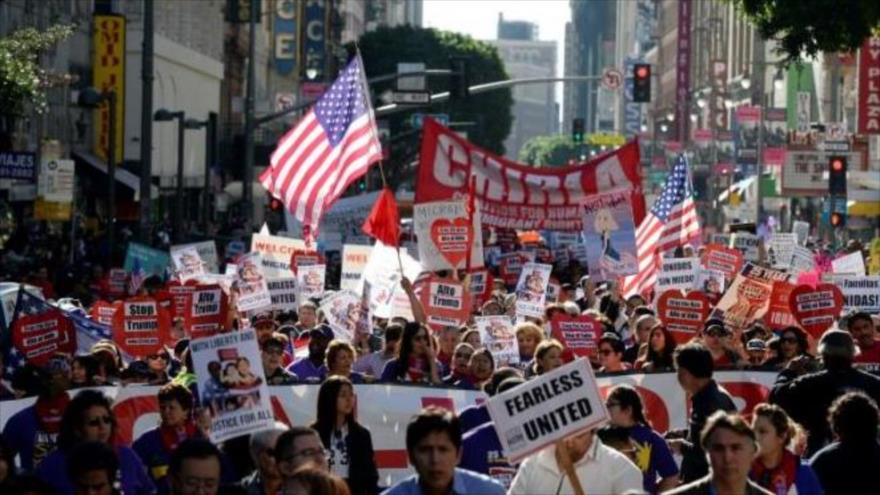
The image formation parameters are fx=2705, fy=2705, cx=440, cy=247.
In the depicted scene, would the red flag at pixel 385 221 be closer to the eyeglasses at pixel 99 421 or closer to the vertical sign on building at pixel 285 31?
the eyeglasses at pixel 99 421

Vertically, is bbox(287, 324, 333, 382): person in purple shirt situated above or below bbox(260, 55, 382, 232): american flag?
below

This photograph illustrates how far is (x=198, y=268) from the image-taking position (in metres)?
24.9

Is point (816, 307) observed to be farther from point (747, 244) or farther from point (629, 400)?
point (747, 244)

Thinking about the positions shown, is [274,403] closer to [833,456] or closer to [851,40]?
[833,456]

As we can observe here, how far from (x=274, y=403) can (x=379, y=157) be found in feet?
23.3

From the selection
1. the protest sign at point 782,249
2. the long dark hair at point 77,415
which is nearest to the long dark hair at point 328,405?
the long dark hair at point 77,415

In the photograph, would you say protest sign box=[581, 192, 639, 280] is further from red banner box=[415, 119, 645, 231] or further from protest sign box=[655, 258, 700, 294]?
protest sign box=[655, 258, 700, 294]

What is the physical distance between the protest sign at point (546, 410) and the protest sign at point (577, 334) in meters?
8.08

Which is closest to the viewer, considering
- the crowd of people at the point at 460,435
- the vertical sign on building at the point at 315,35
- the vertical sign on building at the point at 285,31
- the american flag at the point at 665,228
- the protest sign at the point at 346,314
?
the crowd of people at the point at 460,435

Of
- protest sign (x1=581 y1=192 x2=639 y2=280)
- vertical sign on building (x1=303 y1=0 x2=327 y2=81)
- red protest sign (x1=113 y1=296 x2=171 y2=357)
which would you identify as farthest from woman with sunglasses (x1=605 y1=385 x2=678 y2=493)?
vertical sign on building (x1=303 y1=0 x2=327 y2=81)

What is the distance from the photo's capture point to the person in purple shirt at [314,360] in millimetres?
Answer: 16316

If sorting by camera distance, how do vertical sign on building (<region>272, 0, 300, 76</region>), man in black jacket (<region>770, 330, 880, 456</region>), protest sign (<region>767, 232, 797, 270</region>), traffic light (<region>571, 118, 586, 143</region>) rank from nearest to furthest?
man in black jacket (<region>770, 330, 880, 456</region>), protest sign (<region>767, 232, 797, 270</region>), traffic light (<region>571, 118, 586, 143</region>), vertical sign on building (<region>272, 0, 300, 76</region>)

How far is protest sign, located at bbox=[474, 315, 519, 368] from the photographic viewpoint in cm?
1775

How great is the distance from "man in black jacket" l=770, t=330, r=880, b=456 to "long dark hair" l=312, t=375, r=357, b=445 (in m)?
2.40
